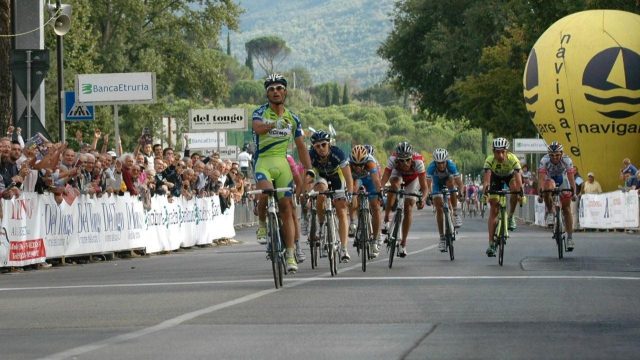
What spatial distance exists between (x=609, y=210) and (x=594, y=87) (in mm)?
A: 8612

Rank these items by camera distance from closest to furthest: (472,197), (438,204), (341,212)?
(341,212) → (438,204) → (472,197)

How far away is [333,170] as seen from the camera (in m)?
21.4

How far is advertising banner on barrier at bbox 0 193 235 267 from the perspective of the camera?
24703mm

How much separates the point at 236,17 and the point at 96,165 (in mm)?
50932

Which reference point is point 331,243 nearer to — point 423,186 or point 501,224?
point 423,186

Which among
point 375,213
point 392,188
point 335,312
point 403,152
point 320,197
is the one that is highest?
point 403,152

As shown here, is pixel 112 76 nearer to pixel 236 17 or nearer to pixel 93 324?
pixel 93 324

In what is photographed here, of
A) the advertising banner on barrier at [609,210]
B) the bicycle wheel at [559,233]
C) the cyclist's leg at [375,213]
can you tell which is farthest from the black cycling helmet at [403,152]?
the advertising banner on barrier at [609,210]

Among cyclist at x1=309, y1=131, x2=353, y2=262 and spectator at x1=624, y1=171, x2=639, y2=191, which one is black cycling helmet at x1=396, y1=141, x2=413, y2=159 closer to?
cyclist at x1=309, y1=131, x2=353, y2=262

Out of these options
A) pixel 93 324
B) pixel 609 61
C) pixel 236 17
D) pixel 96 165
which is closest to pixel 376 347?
pixel 93 324

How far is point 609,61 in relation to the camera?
5275 cm

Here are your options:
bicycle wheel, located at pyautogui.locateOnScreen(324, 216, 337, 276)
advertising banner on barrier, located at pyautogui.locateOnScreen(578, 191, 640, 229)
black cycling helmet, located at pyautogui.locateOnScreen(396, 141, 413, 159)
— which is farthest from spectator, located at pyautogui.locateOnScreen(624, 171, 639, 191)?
bicycle wheel, located at pyautogui.locateOnScreen(324, 216, 337, 276)

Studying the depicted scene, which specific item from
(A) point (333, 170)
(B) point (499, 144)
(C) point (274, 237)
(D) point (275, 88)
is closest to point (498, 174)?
(B) point (499, 144)

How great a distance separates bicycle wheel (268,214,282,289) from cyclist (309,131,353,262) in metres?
3.28
